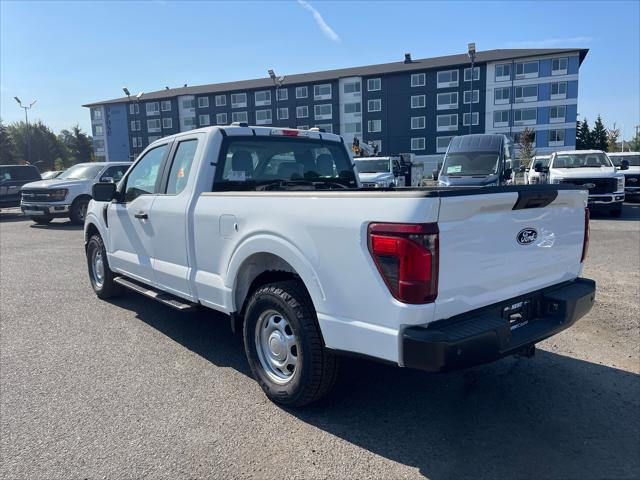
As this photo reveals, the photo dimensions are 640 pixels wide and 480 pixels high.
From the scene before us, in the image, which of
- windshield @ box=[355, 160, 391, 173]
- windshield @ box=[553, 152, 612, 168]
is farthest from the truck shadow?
windshield @ box=[355, 160, 391, 173]

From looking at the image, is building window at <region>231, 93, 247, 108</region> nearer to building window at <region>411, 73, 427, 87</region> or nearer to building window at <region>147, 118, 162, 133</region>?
building window at <region>147, 118, 162, 133</region>

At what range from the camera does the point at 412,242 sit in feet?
8.34

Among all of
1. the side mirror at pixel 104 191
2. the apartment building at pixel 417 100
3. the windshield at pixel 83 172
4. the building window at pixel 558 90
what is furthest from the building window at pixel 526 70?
the side mirror at pixel 104 191

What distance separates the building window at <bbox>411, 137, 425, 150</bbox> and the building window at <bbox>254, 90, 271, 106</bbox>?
65.7ft

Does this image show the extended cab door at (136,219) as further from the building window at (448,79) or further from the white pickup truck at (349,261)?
the building window at (448,79)

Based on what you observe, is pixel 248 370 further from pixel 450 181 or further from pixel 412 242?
pixel 450 181

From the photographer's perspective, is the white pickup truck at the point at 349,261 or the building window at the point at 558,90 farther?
the building window at the point at 558,90

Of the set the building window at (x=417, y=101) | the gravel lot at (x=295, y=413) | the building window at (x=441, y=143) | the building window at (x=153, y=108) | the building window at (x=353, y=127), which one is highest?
the building window at (x=153, y=108)

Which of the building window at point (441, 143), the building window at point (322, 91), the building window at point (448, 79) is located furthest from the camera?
the building window at point (322, 91)

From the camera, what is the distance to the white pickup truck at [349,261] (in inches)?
A: 103

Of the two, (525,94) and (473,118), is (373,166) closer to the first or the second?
(473,118)

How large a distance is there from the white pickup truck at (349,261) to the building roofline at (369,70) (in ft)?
191

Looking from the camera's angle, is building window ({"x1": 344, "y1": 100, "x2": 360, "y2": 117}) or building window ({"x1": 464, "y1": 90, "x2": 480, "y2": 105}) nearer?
building window ({"x1": 464, "y1": 90, "x2": 480, "y2": 105})

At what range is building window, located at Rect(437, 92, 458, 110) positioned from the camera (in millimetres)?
57750
